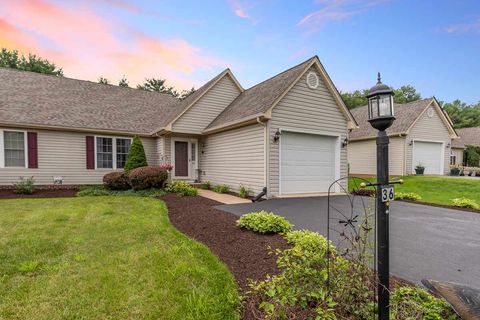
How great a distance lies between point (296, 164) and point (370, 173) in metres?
11.1

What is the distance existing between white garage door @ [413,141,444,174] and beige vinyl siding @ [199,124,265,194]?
44.2 ft

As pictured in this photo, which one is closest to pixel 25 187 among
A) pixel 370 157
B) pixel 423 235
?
pixel 423 235

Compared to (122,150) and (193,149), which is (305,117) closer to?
(193,149)

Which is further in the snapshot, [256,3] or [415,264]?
[256,3]

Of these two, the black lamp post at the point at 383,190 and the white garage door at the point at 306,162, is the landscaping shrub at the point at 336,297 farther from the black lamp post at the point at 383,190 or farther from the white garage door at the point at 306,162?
the white garage door at the point at 306,162

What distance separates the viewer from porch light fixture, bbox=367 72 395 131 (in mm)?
2098

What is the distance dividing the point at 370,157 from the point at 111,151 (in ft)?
54.8

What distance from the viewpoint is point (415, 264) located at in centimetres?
353

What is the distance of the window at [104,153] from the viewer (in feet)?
40.2

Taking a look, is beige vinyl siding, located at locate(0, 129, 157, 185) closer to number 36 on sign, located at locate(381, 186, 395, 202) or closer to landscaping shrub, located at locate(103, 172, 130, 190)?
landscaping shrub, located at locate(103, 172, 130, 190)

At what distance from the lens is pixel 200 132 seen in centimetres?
1240

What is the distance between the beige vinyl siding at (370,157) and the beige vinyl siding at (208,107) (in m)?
9.80

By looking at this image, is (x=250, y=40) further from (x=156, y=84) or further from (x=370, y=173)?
(x=156, y=84)

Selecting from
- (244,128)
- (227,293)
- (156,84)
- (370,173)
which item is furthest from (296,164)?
(156,84)
